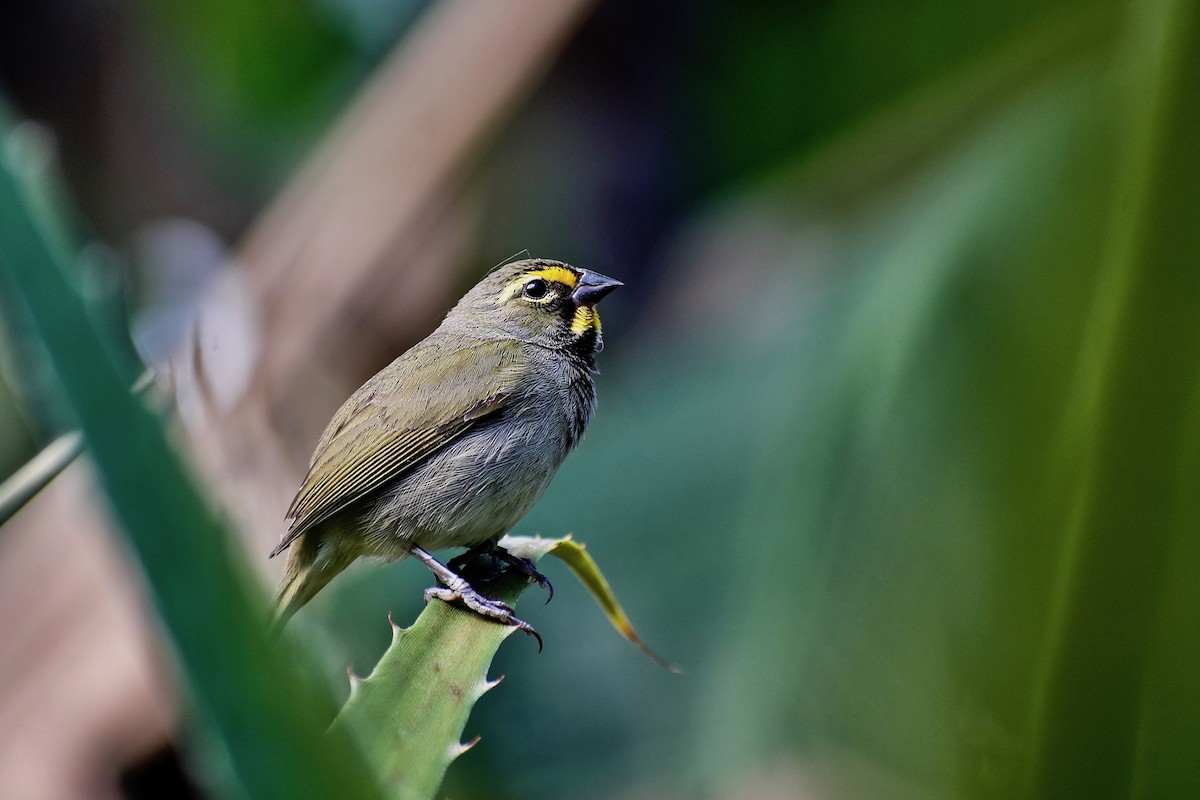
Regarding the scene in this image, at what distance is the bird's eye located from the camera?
Result: 2.54 meters

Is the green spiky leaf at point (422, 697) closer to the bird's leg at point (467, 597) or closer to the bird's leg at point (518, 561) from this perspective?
the bird's leg at point (467, 597)

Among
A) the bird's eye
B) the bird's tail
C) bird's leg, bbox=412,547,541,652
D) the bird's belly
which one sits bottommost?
the bird's tail

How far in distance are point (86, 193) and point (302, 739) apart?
4.59m

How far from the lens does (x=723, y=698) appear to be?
9.50 ft

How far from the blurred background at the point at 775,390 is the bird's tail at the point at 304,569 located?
9 cm

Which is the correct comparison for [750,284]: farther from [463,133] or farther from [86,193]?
[86,193]

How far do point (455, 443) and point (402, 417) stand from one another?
0.43ft

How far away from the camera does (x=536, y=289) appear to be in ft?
8.38

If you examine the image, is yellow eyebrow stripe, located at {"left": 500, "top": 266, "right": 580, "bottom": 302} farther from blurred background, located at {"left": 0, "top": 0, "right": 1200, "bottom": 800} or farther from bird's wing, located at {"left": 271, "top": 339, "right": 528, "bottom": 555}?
blurred background, located at {"left": 0, "top": 0, "right": 1200, "bottom": 800}

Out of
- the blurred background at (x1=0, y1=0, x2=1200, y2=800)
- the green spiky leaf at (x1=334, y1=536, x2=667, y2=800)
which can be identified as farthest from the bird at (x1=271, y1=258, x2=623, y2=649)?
the green spiky leaf at (x1=334, y1=536, x2=667, y2=800)

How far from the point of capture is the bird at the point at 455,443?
2.19 meters

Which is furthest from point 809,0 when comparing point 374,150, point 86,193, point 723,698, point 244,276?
point 86,193

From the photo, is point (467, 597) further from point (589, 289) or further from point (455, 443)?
point (589, 289)

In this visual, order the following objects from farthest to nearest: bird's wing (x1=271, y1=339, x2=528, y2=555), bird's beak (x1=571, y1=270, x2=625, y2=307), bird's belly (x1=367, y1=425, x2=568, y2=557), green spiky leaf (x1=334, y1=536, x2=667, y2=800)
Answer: bird's beak (x1=571, y1=270, x2=625, y2=307) < bird's belly (x1=367, y1=425, x2=568, y2=557) < bird's wing (x1=271, y1=339, x2=528, y2=555) < green spiky leaf (x1=334, y1=536, x2=667, y2=800)
